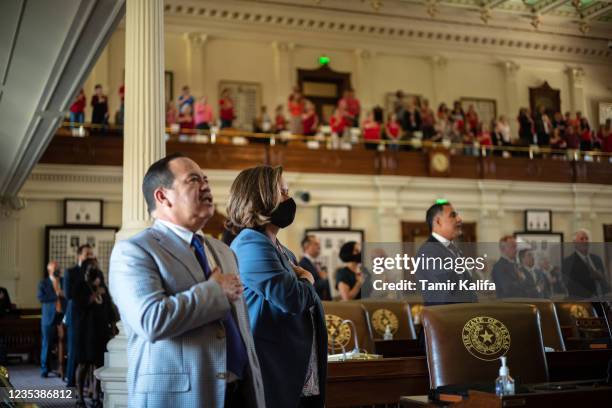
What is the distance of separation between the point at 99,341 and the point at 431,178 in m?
10.1

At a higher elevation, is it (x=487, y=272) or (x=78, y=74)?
(x=78, y=74)

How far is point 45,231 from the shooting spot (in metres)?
14.0

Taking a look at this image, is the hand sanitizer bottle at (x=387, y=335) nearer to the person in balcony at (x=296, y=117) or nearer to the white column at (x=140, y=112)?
the white column at (x=140, y=112)

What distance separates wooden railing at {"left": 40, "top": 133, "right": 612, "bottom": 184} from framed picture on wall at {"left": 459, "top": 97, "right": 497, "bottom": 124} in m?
2.92

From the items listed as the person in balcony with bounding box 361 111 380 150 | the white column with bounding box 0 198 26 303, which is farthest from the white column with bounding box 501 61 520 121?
the white column with bounding box 0 198 26 303

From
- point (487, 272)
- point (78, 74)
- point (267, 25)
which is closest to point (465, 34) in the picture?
point (267, 25)

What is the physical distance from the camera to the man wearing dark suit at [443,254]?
394 cm

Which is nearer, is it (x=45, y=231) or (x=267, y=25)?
(x=45, y=231)

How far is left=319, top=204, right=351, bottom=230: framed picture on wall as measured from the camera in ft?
51.7

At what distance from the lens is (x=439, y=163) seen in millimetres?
16125

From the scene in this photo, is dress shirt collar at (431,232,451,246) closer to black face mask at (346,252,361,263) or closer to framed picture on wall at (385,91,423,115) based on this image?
black face mask at (346,252,361,263)

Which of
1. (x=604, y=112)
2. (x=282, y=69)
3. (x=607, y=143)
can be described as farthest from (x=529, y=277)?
(x=282, y=69)

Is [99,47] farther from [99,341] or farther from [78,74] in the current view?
[99,341]

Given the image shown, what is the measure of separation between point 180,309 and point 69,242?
1259 cm
